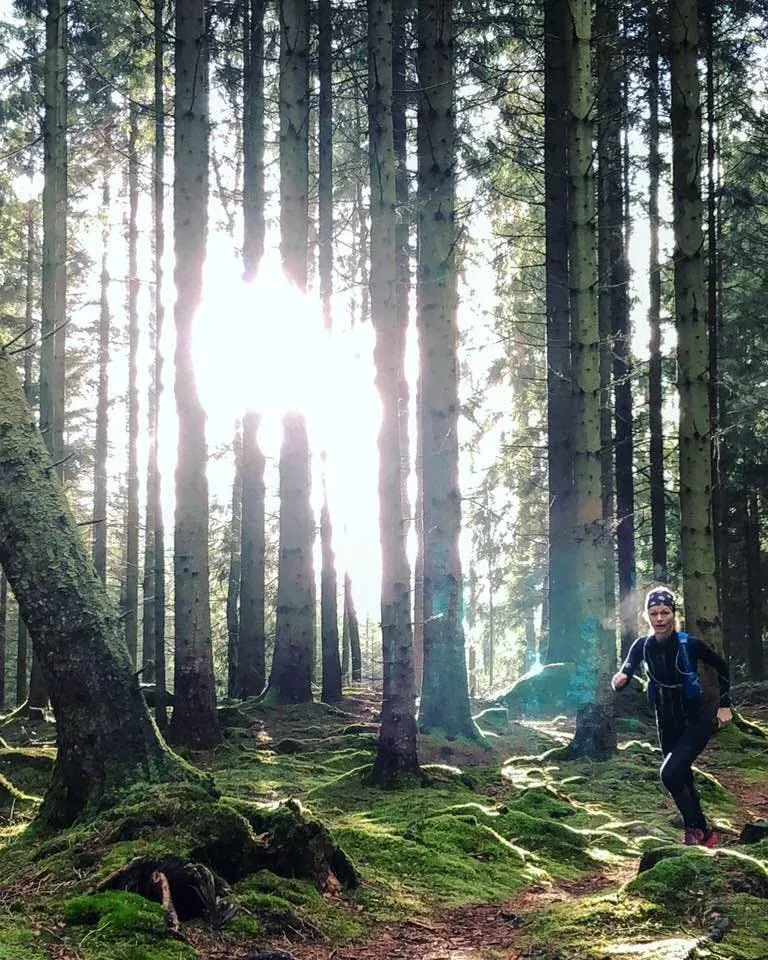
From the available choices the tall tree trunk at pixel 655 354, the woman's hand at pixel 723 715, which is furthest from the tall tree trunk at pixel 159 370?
the tall tree trunk at pixel 655 354

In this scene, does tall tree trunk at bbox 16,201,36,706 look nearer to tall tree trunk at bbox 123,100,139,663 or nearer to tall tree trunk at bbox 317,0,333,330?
tall tree trunk at bbox 123,100,139,663

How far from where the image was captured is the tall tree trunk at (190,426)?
35.7ft

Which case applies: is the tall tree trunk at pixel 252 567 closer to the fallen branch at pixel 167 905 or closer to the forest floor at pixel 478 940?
the forest floor at pixel 478 940

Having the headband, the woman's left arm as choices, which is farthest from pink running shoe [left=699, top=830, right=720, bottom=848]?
the headband

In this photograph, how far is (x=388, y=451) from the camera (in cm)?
892

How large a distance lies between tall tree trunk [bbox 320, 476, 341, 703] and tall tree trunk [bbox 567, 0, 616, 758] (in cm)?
761

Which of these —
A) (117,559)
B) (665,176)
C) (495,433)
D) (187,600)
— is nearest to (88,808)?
(187,600)

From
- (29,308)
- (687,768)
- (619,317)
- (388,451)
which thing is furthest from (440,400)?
(29,308)

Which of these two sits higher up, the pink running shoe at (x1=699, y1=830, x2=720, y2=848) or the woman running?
the woman running

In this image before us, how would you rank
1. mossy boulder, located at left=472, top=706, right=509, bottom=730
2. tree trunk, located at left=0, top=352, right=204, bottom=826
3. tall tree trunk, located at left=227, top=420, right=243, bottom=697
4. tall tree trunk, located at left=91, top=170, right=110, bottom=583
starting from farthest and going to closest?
tall tree trunk, located at left=91, top=170, right=110, bottom=583 → tall tree trunk, located at left=227, top=420, right=243, bottom=697 → mossy boulder, located at left=472, top=706, right=509, bottom=730 → tree trunk, located at left=0, top=352, right=204, bottom=826

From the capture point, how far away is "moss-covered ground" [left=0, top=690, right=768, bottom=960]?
3.92 m

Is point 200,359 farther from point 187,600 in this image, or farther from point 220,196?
point 220,196

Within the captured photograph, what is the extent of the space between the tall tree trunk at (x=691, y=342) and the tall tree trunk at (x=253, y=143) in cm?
736

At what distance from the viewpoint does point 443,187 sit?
11688 mm
